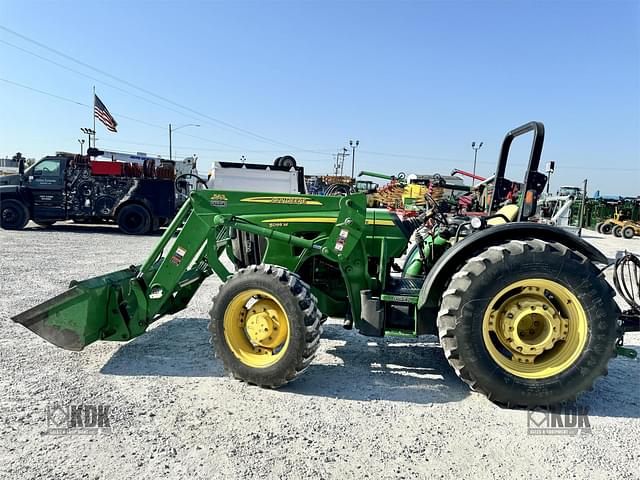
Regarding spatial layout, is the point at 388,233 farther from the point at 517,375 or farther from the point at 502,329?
the point at 517,375

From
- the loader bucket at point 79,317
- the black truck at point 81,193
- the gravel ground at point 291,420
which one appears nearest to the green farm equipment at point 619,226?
the gravel ground at point 291,420

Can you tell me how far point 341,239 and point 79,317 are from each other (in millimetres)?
2363

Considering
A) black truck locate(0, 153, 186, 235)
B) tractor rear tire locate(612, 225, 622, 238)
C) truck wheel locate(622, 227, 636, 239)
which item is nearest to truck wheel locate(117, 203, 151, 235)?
black truck locate(0, 153, 186, 235)

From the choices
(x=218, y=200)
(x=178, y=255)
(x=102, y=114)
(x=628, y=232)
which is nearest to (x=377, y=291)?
(x=218, y=200)

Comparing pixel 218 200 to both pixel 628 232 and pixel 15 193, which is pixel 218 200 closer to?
pixel 15 193

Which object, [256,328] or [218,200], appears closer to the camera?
[256,328]

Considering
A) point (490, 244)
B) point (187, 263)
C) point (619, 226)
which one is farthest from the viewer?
point (619, 226)

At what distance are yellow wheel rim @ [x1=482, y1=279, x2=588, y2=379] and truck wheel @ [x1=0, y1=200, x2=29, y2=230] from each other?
1481cm

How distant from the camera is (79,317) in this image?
374cm

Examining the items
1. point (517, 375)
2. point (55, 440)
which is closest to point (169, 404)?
point (55, 440)

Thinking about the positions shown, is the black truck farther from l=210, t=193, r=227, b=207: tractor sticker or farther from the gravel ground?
l=210, t=193, r=227, b=207: tractor sticker

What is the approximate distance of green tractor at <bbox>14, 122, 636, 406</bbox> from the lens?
3.28 metres

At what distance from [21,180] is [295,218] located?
13.3 m

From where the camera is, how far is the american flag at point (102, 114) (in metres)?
28.2
